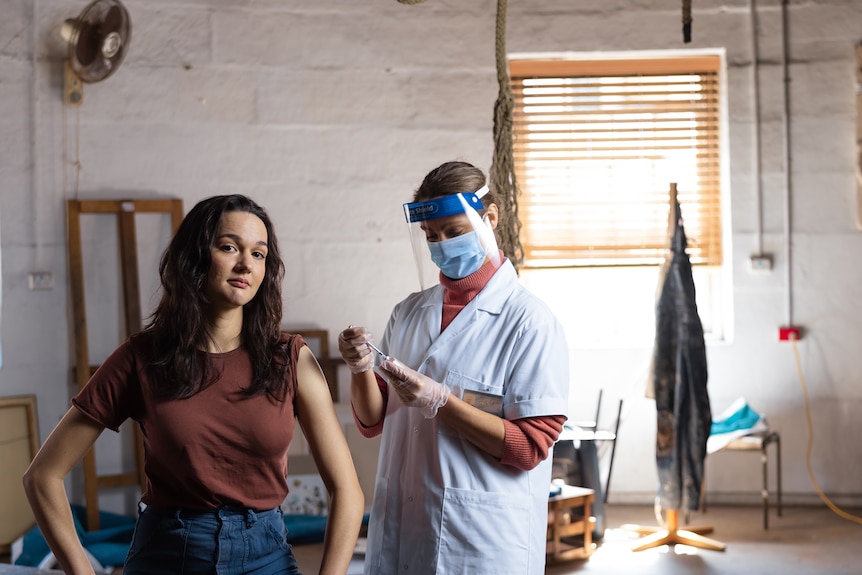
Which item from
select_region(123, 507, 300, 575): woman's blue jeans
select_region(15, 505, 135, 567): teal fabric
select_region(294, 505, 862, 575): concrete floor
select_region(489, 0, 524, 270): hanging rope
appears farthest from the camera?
select_region(15, 505, 135, 567): teal fabric

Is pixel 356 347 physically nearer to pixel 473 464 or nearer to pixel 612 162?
pixel 473 464

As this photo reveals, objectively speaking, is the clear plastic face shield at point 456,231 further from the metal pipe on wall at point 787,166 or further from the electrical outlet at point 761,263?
the metal pipe on wall at point 787,166

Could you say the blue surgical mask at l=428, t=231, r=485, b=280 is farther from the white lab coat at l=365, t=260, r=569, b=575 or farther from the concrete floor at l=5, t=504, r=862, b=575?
the concrete floor at l=5, t=504, r=862, b=575

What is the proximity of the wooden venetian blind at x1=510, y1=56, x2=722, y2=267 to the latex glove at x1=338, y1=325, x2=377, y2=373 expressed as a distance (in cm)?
299

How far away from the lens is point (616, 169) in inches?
181

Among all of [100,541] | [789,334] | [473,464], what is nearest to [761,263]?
[789,334]

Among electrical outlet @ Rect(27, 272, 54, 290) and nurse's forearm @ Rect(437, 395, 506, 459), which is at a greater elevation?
electrical outlet @ Rect(27, 272, 54, 290)

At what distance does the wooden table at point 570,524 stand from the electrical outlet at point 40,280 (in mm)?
A: 2606

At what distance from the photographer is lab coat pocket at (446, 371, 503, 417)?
1.67 meters

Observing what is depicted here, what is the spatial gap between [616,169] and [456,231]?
3.05 metres

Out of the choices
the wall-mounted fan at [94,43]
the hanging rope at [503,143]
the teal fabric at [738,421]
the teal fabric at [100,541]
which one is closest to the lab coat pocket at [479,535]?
the hanging rope at [503,143]

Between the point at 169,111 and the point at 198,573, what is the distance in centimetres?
342

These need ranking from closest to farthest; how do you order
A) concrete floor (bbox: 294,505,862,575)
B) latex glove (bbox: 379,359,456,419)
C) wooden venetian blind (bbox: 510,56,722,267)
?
latex glove (bbox: 379,359,456,419)
concrete floor (bbox: 294,505,862,575)
wooden venetian blind (bbox: 510,56,722,267)

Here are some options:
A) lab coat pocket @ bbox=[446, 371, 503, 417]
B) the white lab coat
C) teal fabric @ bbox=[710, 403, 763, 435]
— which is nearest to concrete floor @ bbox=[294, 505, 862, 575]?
teal fabric @ bbox=[710, 403, 763, 435]
